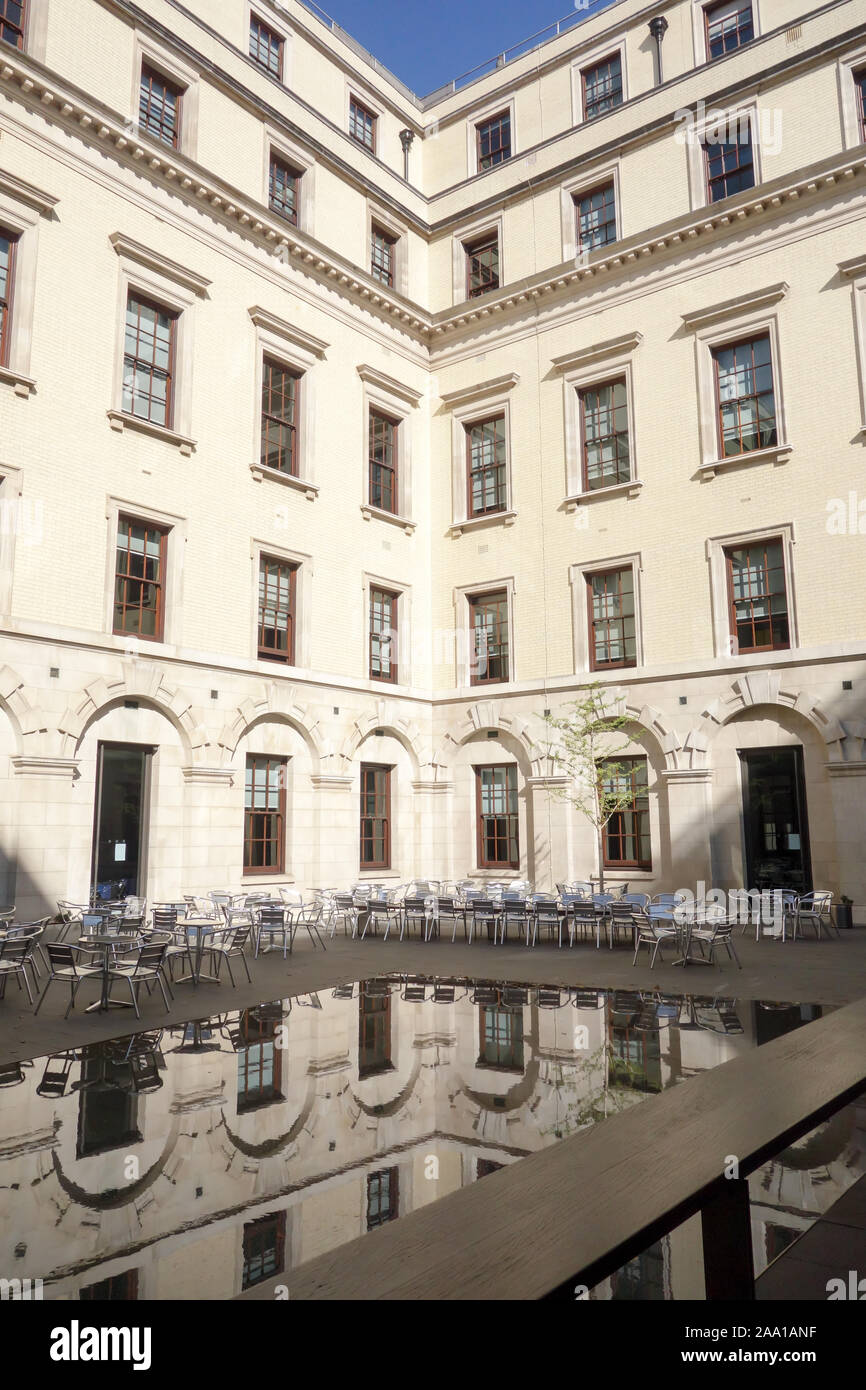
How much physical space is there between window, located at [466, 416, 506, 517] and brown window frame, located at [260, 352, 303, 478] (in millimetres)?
5254

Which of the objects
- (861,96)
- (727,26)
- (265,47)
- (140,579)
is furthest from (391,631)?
(727,26)

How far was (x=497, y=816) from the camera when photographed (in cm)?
2302

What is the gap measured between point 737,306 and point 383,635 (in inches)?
449

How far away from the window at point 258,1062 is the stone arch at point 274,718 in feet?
28.7

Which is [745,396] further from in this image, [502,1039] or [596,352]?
[502,1039]

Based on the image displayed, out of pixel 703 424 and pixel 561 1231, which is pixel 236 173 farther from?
pixel 561 1231

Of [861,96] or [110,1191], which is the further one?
[861,96]

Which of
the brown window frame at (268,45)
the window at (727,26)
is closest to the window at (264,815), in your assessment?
the brown window frame at (268,45)

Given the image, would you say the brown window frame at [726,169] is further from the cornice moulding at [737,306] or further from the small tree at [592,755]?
the small tree at [592,755]

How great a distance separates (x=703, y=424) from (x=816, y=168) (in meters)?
5.73

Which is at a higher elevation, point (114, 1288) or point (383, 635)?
Result: point (383, 635)

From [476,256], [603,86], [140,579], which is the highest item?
[603,86]

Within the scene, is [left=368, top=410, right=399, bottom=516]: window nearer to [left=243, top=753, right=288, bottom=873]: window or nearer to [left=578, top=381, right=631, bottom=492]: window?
[left=578, top=381, right=631, bottom=492]: window

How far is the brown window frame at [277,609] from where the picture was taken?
66.6 feet
